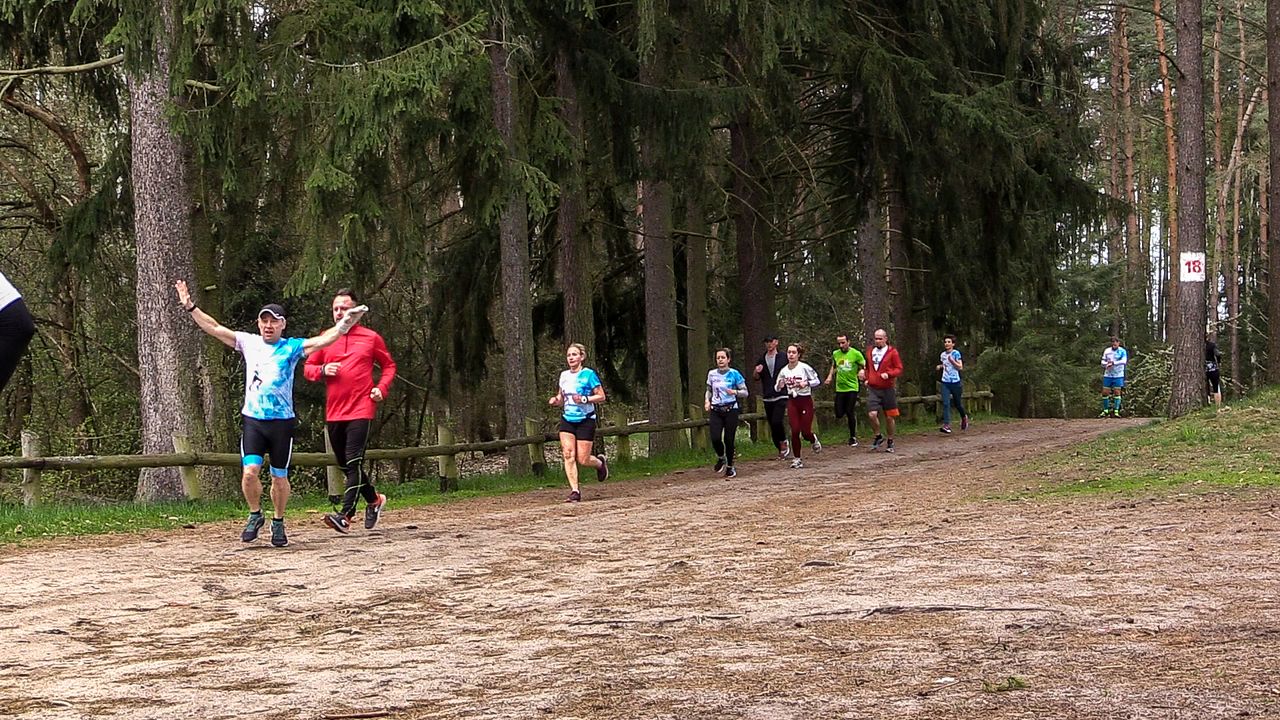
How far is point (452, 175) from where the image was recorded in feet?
59.5

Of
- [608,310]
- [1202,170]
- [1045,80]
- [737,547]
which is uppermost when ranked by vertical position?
[1045,80]

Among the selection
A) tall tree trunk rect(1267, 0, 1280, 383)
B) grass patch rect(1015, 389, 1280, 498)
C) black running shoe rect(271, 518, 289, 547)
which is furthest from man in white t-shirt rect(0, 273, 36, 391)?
tall tree trunk rect(1267, 0, 1280, 383)

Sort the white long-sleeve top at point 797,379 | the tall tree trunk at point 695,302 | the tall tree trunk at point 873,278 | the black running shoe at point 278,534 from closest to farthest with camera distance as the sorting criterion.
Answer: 1. the black running shoe at point 278,534
2. the white long-sleeve top at point 797,379
3. the tall tree trunk at point 695,302
4. the tall tree trunk at point 873,278

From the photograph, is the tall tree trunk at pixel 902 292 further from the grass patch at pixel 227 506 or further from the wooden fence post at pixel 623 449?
the wooden fence post at pixel 623 449

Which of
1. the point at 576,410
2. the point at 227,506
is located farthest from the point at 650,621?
the point at 227,506

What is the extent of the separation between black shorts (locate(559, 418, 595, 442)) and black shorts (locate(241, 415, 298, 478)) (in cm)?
521

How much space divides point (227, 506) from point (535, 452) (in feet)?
16.7

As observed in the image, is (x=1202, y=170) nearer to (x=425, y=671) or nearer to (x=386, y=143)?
(x=386, y=143)

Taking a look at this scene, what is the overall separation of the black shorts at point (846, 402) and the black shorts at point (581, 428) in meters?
8.67

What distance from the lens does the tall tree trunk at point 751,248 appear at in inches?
993

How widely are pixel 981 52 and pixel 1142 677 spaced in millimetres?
23361

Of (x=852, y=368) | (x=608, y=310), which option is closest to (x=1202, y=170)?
(x=852, y=368)

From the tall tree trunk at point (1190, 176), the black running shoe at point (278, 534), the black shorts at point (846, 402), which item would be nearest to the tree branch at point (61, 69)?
the black running shoe at point (278, 534)

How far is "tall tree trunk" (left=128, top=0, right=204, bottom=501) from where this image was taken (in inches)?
645
